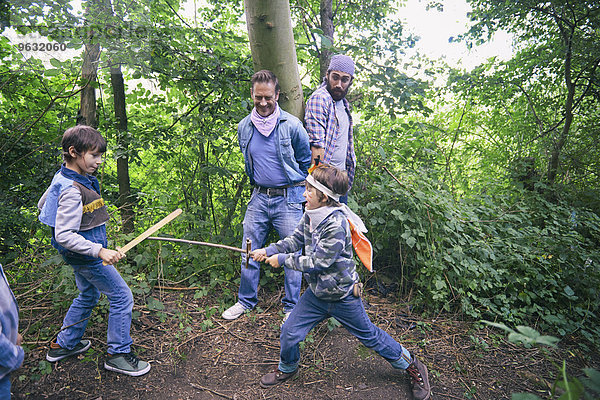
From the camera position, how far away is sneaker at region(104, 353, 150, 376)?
8.23ft

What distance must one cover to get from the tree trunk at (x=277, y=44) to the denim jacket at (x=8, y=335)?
2486mm

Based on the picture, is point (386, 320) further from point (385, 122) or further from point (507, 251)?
point (385, 122)

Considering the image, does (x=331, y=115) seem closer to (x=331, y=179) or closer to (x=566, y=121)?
(x=331, y=179)

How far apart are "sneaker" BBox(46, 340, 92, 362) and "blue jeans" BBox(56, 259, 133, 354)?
0.14ft

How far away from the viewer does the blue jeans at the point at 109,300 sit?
2.41m

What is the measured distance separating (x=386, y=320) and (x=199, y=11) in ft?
22.5

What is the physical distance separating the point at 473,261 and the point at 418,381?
165cm

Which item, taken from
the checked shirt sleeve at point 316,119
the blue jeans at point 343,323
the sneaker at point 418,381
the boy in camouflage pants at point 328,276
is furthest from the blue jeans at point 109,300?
the sneaker at point 418,381

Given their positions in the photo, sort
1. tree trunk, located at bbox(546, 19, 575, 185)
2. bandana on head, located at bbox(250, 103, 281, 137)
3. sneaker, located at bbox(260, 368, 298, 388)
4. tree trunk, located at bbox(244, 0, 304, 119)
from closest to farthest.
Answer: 1. sneaker, located at bbox(260, 368, 298, 388)
2. tree trunk, located at bbox(244, 0, 304, 119)
3. bandana on head, located at bbox(250, 103, 281, 137)
4. tree trunk, located at bbox(546, 19, 575, 185)

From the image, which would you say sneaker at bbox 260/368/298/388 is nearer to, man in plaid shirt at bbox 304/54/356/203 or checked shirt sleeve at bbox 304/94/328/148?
man in plaid shirt at bbox 304/54/356/203

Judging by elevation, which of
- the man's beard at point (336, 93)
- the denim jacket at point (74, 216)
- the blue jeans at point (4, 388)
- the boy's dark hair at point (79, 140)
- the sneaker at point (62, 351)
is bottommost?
the sneaker at point (62, 351)

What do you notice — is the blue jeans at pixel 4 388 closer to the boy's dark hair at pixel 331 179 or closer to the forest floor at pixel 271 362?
the forest floor at pixel 271 362

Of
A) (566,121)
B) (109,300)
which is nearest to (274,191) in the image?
(109,300)

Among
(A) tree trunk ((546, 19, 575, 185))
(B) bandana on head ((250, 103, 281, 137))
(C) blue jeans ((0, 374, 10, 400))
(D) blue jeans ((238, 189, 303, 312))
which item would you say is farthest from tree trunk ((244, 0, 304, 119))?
(A) tree trunk ((546, 19, 575, 185))
